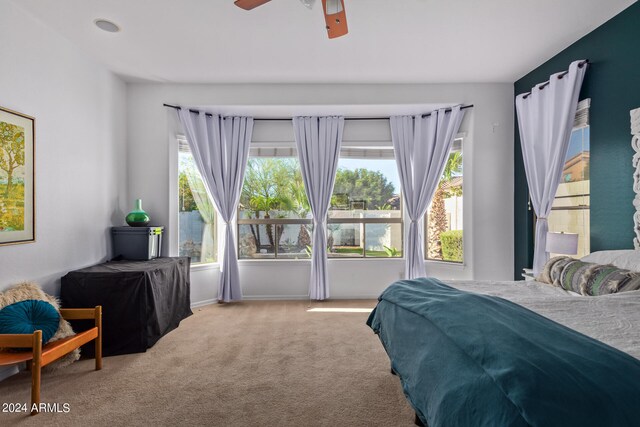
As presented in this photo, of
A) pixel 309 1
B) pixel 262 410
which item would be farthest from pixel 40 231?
pixel 309 1

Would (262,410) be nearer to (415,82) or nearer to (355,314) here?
(355,314)

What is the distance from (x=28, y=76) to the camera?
2764 mm

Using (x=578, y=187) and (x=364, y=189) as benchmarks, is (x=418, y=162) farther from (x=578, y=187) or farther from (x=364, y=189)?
(x=578, y=187)

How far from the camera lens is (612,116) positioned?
294 centimetres

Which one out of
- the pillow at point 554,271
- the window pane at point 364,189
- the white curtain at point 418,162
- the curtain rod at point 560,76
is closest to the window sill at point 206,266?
the window pane at point 364,189

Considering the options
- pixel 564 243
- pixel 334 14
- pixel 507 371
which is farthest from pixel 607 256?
pixel 334 14

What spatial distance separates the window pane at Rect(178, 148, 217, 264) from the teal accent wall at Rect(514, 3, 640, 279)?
4371 mm

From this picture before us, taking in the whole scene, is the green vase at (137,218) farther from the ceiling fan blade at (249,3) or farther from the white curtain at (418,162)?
the white curtain at (418,162)

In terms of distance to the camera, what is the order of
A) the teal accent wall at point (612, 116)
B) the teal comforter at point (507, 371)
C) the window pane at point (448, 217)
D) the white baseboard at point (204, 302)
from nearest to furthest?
the teal comforter at point (507, 371), the teal accent wall at point (612, 116), the white baseboard at point (204, 302), the window pane at point (448, 217)

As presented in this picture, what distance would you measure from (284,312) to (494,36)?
3678 millimetres

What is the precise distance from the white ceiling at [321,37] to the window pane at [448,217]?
3.86 ft

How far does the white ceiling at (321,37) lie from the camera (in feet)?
8.89

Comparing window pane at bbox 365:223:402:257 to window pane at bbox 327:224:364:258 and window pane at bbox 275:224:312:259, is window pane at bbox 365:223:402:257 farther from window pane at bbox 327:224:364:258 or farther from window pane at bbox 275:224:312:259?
window pane at bbox 275:224:312:259

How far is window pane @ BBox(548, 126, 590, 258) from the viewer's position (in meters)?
3.27
